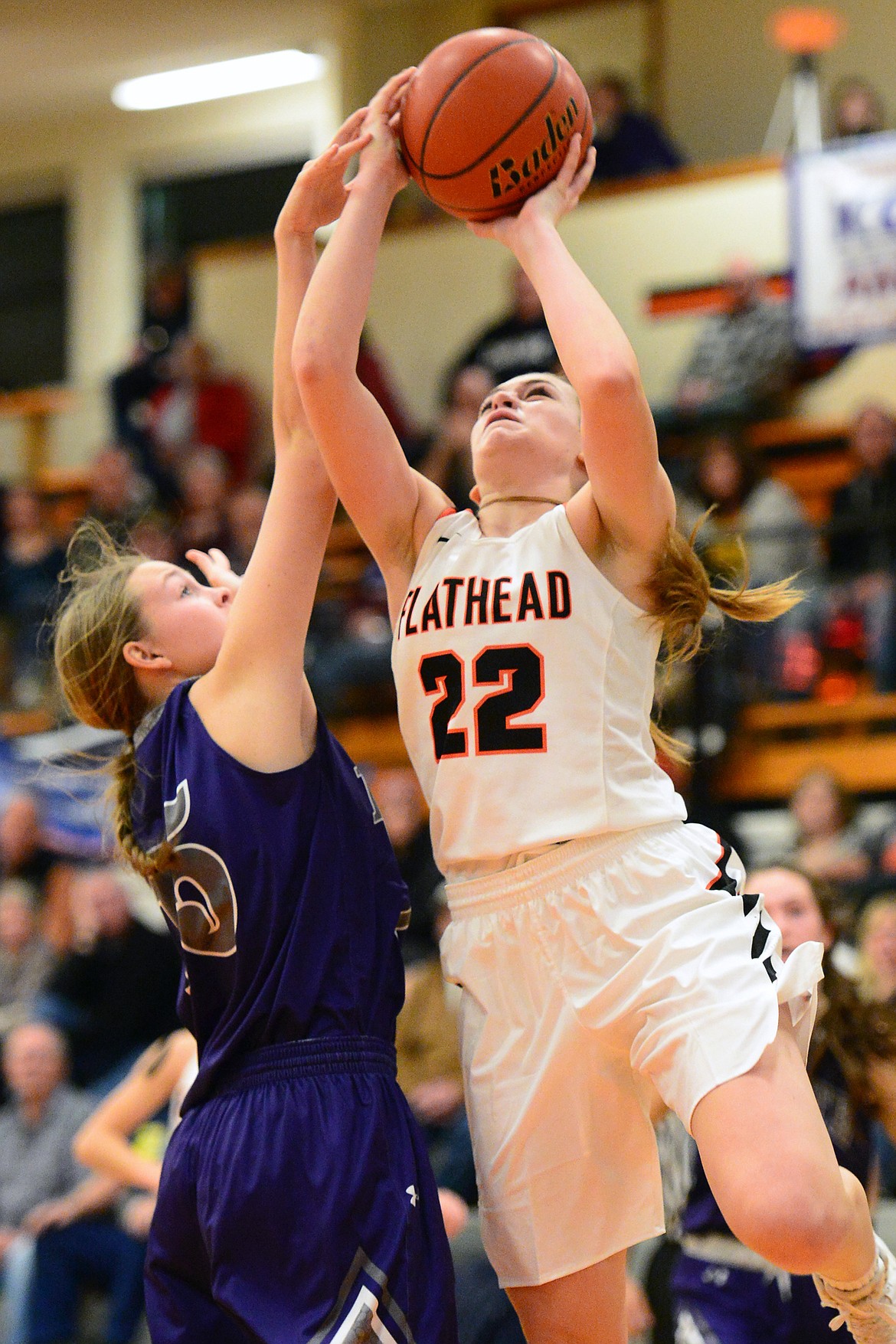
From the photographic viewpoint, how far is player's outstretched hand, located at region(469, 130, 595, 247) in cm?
295

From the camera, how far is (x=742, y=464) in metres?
8.60

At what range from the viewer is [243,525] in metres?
9.27

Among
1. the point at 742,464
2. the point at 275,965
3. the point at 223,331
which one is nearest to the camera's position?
the point at 275,965

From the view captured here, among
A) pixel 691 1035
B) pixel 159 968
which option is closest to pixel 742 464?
pixel 159 968

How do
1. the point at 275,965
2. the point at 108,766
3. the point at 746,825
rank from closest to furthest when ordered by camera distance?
the point at 275,965, the point at 108,766, the point at 746,825

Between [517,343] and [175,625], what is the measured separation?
22.9 ft

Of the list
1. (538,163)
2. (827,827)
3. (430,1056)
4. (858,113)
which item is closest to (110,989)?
(430,1056)

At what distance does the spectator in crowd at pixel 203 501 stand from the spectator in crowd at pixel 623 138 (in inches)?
122

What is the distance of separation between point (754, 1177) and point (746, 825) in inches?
215

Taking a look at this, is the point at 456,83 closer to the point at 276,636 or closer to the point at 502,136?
the point at 502,136

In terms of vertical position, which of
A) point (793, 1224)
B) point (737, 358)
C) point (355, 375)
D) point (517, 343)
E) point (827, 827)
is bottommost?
point (827, 827)

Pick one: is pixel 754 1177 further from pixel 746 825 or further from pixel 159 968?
pixel 746 825

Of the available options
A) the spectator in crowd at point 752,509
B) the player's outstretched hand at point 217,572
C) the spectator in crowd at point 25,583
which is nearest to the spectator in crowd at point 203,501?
the spectator in crowd at point 25,583

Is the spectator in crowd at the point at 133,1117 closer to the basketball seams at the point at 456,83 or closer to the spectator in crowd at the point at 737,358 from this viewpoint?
the basketball seams at the point at 456,83
